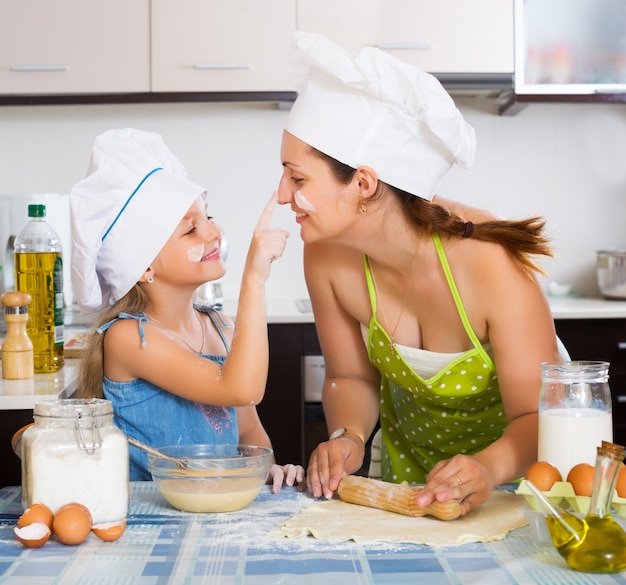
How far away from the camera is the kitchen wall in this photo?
3.44m

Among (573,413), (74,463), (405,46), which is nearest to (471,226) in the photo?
(573,413)

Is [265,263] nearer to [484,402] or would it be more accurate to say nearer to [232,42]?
[484,402]

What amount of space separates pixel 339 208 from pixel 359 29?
1713mm

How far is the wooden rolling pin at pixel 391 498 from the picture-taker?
119 centimetres

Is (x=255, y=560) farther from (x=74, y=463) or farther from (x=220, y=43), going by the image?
(x=220, y=43)

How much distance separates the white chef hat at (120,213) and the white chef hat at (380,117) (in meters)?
0.27

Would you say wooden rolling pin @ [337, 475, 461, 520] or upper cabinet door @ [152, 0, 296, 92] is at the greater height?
upper cabinet door @ [152, 0, 296, 92]

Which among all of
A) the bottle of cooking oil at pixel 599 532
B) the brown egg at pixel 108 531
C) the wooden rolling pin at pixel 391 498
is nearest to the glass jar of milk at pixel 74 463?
the brown egg at pixel 108 531

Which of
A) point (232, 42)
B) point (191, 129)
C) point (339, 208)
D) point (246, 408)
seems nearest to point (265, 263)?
point (339, 208)

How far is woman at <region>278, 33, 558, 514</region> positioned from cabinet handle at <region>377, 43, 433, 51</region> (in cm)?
147

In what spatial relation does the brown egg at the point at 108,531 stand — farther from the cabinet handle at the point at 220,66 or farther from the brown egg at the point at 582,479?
the cabinet handle at the point at 220,66

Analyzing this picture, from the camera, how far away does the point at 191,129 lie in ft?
11.3

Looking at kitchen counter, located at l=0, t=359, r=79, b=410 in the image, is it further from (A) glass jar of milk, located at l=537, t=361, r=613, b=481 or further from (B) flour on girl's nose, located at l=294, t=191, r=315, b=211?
(A) glass jar of milk, located at l=537, t=361, r=613, b=481

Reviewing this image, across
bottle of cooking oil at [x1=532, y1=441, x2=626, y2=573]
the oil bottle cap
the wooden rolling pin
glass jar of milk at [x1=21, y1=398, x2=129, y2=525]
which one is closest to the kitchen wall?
the oil bottle cap
